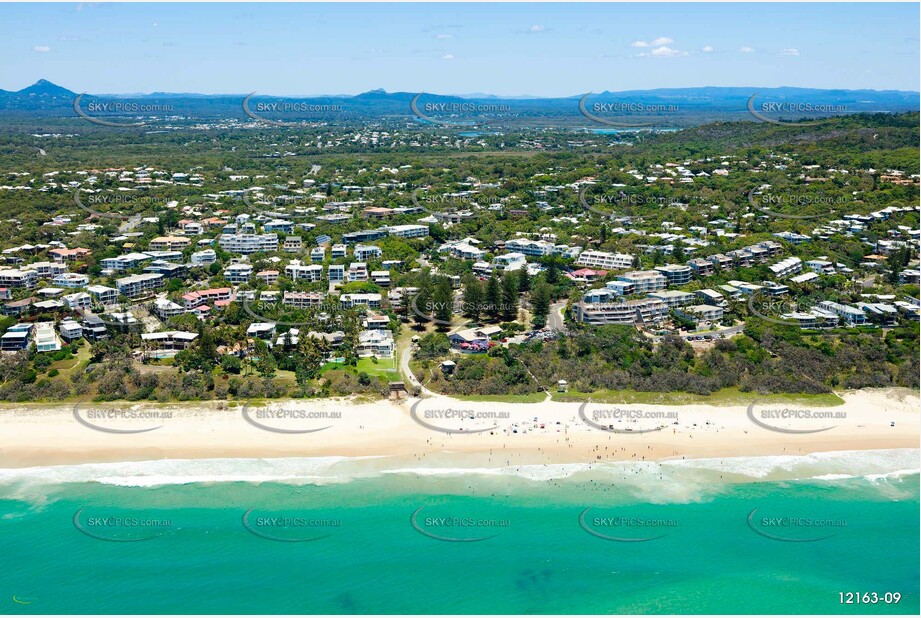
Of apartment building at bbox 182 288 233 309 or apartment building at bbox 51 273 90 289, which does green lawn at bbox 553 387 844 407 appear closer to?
apartment building at bbox 182 288 233 309

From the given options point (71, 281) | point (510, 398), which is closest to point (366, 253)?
point (71, 281)

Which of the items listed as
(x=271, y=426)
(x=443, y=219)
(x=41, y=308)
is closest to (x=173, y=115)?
(x=443, y=219)

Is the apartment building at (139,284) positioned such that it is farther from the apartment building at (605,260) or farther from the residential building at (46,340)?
the apartment building at (605,260)

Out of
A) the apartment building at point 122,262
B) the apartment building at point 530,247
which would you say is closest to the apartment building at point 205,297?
the apartment building at point 122,262

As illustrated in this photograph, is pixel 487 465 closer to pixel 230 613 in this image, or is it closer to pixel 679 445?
pixel 679 445

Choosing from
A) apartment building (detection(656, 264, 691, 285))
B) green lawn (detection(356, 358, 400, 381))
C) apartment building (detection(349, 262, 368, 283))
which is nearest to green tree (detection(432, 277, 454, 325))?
green lawn (detection(356, 358, 400, 381))
